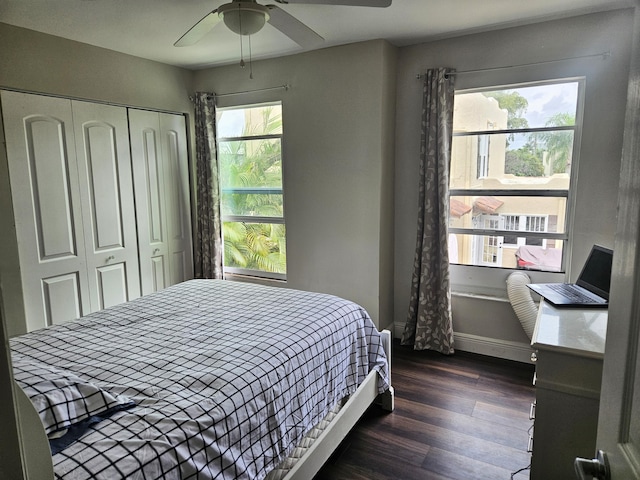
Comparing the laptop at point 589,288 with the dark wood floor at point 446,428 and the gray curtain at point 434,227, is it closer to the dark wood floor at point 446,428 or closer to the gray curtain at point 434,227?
the dark wood floor at point 446,428

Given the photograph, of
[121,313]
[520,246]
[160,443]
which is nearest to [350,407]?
[160,443]

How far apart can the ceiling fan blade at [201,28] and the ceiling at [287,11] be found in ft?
0.97

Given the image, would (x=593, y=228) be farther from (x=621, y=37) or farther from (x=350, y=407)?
(x=350, y=407)

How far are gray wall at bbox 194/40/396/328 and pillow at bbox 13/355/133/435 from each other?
2387 millimetres

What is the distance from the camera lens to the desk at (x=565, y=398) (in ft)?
4.58

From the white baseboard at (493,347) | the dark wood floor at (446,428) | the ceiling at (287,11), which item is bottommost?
the dark wood floor at (446,428)

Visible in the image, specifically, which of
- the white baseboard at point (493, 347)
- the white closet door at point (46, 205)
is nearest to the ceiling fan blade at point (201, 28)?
the white closet door at point (46, 205)

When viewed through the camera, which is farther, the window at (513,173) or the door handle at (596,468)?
the window at (513,173)

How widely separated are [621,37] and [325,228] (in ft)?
8.15

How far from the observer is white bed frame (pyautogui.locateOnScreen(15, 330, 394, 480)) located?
0.74 metres

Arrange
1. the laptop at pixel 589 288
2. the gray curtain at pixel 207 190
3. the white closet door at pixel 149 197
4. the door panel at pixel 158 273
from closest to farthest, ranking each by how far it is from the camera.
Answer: the laptop at pixel 589 288 → the white closet door at pixel 149 197 → the door panel at pixel 158 273 → the gray curtain at pixel 207 190

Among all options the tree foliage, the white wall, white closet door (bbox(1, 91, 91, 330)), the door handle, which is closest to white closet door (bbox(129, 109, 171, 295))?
white closet door (bbox(1, 91, 91, 330))

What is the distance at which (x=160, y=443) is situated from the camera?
1.24m

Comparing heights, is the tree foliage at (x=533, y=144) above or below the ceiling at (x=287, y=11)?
below
